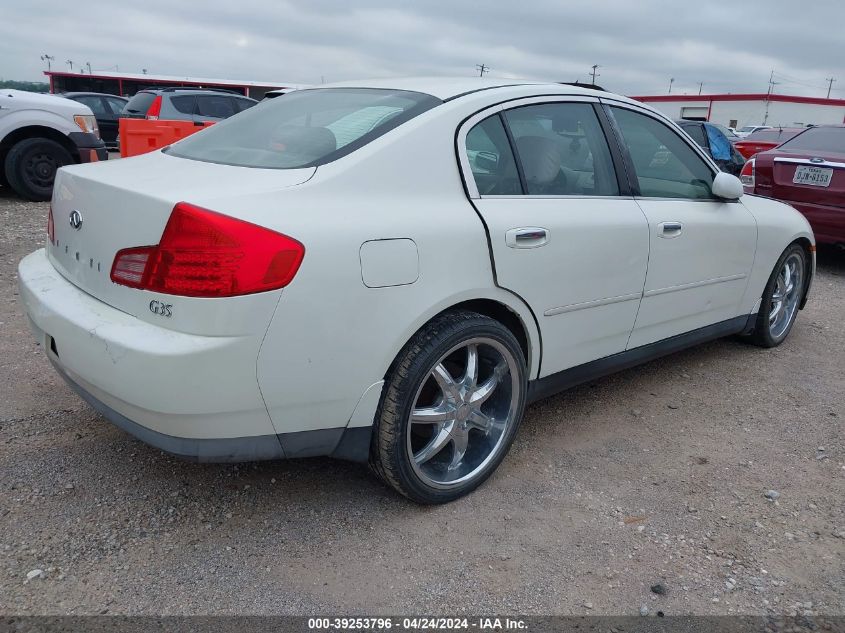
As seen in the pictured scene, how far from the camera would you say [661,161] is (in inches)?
139

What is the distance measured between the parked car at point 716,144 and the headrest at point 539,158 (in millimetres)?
9850

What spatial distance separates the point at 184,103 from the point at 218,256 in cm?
1234

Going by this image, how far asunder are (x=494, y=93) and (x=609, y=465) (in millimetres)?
1636

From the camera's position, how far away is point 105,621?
6.50 ft

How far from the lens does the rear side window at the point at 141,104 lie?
544 inches

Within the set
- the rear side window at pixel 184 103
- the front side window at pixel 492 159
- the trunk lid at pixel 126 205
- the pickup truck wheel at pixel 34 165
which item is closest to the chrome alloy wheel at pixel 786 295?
the front side window at pixel 492 159

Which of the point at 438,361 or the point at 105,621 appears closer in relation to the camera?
the point at 105,621

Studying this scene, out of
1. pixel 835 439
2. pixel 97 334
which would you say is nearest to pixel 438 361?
pixel 97 334

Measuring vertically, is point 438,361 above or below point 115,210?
below

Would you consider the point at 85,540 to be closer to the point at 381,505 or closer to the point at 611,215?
the point at 381,505

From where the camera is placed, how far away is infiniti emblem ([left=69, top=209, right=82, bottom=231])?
7.87ft

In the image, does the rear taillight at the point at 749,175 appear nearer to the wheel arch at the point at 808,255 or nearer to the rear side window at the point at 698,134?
the wheel arch at the point at 808,255

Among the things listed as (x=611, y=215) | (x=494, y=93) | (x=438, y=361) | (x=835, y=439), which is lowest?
(x=835, y=439)

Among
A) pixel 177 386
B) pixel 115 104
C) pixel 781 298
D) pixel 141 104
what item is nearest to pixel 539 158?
pixel 177 386
